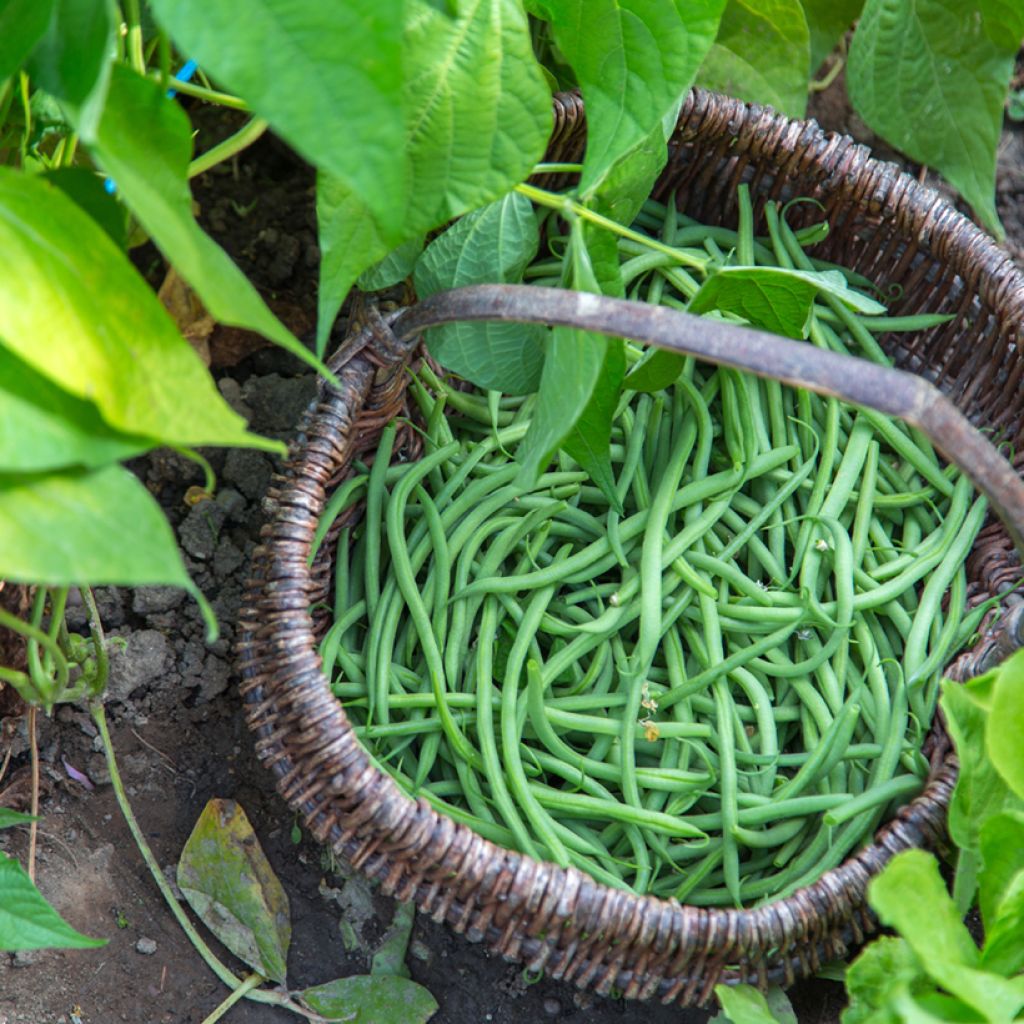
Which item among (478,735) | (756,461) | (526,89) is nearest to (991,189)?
(756,461)

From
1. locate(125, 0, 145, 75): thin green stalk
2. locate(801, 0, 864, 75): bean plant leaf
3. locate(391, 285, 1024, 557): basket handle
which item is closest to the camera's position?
locate(391, 285, 1024, 557): basket handle

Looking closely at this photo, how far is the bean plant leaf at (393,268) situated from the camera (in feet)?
2.66

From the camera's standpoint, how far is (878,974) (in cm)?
67

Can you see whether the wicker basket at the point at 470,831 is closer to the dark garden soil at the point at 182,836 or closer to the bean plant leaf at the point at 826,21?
the dark garden soil at the point at 182,836

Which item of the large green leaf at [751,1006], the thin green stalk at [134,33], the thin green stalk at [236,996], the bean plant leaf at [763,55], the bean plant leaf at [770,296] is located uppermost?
the bean plant leaf at [763,55]

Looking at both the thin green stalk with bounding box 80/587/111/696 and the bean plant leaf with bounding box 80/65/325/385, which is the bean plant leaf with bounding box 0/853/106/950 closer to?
the thin green stalk with bounding box 80/587/111/696

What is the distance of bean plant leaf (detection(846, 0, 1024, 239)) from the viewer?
39.3 inches

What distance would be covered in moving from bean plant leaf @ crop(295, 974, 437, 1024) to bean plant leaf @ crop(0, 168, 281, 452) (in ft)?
1.71

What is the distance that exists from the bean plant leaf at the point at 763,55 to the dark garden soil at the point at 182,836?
51cm

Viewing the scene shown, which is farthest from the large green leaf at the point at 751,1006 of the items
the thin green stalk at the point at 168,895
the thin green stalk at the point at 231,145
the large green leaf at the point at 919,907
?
the thin green stalk at the point at 231,145

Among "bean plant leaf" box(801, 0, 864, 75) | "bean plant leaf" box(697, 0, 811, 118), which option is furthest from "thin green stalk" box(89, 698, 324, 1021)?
"bean plant leaf" box(801, 0, 864, 75)

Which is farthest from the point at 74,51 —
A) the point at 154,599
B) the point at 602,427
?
the point at 154,599

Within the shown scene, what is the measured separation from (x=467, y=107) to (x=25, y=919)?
0.55 m

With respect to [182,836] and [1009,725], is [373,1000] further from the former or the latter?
[1009,725]
